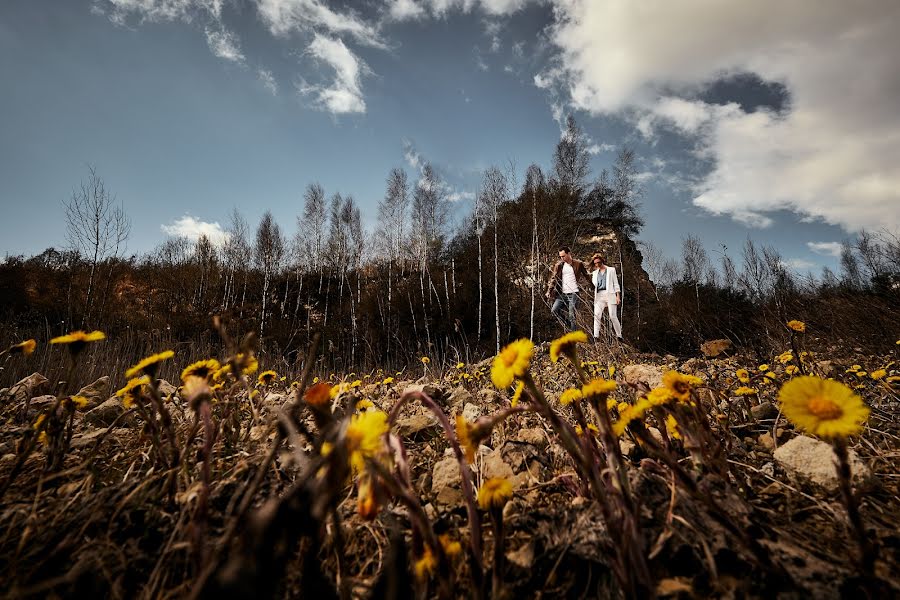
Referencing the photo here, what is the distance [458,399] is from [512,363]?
6.27 feet

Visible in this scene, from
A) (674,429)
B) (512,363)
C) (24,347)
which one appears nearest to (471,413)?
(674,429)

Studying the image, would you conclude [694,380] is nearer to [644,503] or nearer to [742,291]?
[644,503]

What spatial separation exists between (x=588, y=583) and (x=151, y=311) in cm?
1749

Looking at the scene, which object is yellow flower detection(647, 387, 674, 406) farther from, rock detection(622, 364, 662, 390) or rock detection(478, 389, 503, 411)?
rock detection(622, 364, 662, 390)

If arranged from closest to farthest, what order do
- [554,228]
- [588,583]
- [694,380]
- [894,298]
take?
[588,583], [694,380], [894,298], [554,228]

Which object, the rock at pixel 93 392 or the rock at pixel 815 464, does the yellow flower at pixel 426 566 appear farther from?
the rock at pixel 93 392

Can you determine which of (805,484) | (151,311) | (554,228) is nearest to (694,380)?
(805,484)

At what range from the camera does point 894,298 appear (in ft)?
22.4

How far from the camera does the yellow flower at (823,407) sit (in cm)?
65

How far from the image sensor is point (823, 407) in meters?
0.68

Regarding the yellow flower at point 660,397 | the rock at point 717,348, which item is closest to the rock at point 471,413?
the yellow flower at point 660,397

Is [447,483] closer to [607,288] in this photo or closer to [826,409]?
[826,409]

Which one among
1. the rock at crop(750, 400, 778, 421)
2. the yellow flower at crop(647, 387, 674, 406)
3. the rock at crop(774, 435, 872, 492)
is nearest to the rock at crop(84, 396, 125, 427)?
the yellow flower at crop(647, 387, 674, 406)

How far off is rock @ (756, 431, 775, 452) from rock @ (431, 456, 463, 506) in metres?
1.25
